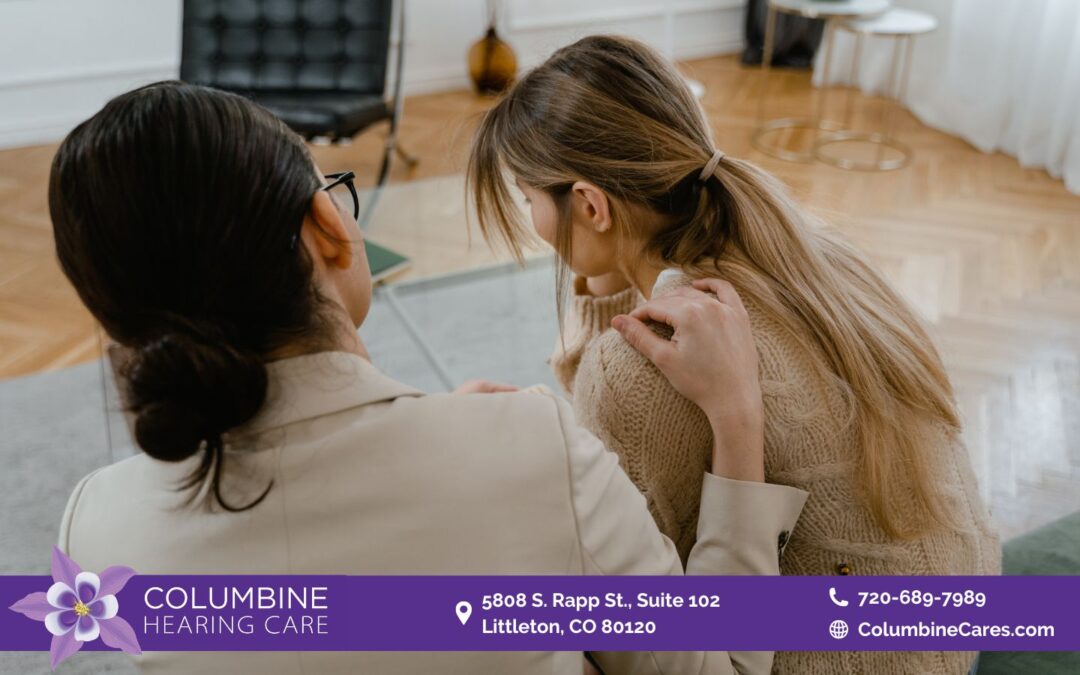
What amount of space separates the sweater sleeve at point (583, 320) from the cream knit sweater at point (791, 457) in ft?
1.46

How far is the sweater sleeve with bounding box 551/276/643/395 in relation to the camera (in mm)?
1662

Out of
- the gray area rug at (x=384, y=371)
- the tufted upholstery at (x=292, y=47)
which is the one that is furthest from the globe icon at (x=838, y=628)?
the tufted upholstery at (x=292, y=47)

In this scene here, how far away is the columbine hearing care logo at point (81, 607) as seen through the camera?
2.78 feet

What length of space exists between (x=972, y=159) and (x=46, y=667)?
4.10m

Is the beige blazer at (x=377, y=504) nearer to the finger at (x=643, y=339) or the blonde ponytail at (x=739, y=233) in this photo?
the finger at (x=643, y=339)

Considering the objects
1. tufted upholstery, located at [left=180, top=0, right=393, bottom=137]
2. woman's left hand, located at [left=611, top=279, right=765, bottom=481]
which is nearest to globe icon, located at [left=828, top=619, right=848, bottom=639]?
woman's left hand, located at [left=611, top=279, right=765, bottom=481]

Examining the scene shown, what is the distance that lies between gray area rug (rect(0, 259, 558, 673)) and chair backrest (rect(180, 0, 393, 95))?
125 centimetres

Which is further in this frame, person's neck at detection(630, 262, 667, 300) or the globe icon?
person's neck at detection(630, 262, 667, 300)

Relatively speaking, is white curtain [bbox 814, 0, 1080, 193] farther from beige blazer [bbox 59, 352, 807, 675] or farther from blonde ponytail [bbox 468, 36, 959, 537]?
beige blazer [bbox 59, 352, 807, 675]

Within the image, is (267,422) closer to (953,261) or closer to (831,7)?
(953,261)

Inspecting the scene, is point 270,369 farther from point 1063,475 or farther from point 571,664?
point 1063,475

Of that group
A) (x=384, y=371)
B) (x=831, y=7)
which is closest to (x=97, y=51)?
(x=384, y=371)

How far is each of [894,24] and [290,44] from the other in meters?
2.48

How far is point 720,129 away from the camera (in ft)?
15.8
